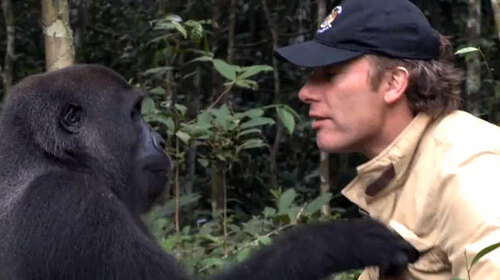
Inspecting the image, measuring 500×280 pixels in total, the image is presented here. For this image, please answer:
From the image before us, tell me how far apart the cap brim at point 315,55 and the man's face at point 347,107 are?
36mm

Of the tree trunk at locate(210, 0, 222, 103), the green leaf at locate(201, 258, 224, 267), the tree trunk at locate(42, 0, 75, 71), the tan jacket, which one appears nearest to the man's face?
the tan jacket

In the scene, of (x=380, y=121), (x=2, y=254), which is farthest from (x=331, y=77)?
(x=2, y=254)

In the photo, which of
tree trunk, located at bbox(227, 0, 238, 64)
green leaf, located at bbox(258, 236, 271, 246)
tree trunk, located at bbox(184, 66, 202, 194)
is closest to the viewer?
green leaf, located at bbox(258, 236, 271, 246)

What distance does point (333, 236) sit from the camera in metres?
3.42

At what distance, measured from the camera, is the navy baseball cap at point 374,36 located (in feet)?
10.9

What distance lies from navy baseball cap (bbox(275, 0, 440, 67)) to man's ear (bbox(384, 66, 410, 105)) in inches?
1.9

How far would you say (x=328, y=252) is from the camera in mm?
3408

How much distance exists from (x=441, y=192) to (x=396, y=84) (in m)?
0.41

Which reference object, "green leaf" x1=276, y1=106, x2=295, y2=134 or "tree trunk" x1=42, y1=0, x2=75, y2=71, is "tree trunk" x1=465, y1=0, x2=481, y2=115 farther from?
"tree trunk" x1=42, y1=0, x2=75, y2=71

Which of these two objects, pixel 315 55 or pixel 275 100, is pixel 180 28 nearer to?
pixel 315 55

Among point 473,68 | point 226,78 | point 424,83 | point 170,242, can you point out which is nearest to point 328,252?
point 424,83

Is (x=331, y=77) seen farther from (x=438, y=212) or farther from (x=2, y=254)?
(x=2, y=254)

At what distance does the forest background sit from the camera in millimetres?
6262

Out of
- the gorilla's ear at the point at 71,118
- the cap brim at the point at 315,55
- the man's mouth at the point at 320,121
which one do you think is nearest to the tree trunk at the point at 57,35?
the gorilla's ear at the point at 71,118
